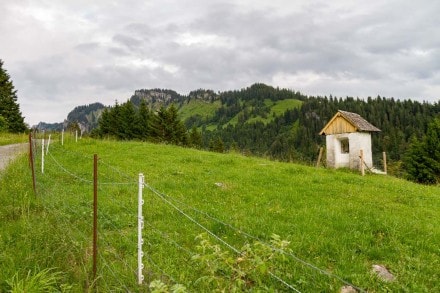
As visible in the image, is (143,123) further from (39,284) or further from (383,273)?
(39,284)

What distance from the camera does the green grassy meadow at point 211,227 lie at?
667cm

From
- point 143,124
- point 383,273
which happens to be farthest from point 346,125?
point 143,124

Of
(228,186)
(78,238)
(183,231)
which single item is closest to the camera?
(78,238)

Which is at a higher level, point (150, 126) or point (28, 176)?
point (150, 126)

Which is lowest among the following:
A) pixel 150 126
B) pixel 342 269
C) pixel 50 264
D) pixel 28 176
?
pixel 342 269

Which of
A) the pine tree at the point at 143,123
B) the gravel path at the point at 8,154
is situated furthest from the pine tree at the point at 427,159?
the gravel path at the point at 8,154

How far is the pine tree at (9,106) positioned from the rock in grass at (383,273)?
51.5 m

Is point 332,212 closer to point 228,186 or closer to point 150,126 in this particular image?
point 228,186

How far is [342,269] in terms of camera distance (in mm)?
7426

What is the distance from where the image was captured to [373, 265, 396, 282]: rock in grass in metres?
7.06

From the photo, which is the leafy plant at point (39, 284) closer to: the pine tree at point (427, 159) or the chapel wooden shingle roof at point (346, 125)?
the chapel wooden shingle roof at point (346, 125)

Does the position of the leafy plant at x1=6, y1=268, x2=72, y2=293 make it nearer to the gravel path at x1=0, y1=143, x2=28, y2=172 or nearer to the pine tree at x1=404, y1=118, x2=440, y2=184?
the gravel path at x1=0, y1=143, x2=28, y2=172

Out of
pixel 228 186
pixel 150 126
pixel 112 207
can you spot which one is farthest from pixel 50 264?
pixel 150 126

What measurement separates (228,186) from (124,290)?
946 centimetres
